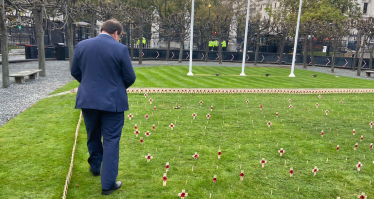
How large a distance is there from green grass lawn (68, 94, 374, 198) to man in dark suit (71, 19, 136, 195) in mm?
758

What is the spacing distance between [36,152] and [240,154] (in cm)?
444

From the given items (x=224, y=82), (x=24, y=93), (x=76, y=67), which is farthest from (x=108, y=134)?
(x=224, y=82)

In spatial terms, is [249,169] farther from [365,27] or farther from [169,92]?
[365,27]

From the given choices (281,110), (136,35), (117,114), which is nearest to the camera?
(117,114)

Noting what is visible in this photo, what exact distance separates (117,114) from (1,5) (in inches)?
521

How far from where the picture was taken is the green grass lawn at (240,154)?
508cm

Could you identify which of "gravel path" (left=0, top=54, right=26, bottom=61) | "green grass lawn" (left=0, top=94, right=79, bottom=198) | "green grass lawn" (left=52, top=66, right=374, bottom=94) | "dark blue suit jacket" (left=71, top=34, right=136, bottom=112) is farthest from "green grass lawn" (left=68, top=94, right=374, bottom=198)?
"gravel path" (left=0, top=54, right=26, bottom=61)

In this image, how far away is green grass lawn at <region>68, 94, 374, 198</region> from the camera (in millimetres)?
5078

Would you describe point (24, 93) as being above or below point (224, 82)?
below

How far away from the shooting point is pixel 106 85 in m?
4.37

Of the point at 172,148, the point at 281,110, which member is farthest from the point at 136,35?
the point at 172,148

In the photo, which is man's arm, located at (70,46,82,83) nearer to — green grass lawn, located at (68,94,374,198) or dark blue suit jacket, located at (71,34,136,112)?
dark blue suit jacket, located at (71,34,136,112)

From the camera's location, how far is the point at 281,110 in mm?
11570

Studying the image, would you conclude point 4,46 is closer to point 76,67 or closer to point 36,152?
point 36,152
